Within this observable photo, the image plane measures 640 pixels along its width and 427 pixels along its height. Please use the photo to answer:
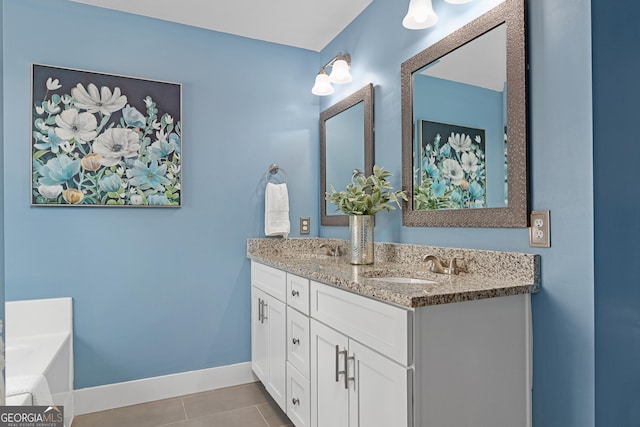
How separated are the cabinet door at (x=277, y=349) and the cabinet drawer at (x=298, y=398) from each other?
7 centimetres

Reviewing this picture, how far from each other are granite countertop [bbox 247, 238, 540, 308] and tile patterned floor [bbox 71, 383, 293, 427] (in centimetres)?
88

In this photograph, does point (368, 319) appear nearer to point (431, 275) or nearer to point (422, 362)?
point (422, 362)

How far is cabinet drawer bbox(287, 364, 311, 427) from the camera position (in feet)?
5.89

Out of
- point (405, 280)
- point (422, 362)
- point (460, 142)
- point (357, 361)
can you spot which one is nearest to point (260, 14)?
point (460, 142)

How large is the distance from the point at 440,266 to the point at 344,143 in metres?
1.25

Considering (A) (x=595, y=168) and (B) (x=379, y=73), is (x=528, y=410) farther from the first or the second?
(B) (x=379, y=73)

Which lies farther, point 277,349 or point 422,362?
point 277,349

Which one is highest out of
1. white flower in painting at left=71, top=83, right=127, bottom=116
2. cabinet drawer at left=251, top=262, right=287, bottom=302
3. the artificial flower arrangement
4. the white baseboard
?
white flower in painting at left=71, top=83, right=127, bottom=116

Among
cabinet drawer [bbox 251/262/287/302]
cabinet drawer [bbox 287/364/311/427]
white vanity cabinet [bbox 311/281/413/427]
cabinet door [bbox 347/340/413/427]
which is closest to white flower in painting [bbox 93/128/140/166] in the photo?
cabinet drawer [bbox 251/262/287/302]

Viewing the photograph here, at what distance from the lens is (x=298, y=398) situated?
74.4 inches

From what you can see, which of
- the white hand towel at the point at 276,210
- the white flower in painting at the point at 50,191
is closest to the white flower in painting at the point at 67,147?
the white flower in painting at the point at 50,191

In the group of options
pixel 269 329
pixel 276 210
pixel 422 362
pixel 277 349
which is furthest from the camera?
pixel 276 210

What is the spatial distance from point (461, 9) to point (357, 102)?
861 millimetres

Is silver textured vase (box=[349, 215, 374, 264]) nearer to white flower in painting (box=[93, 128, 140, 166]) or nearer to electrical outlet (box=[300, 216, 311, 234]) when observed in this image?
electrical outlet (box=[300, 216, 311, 234])
